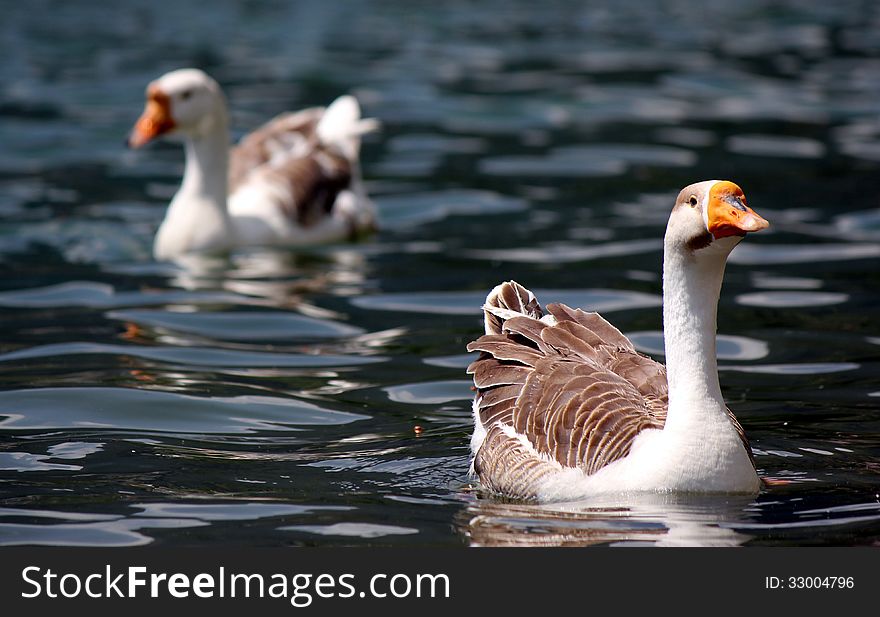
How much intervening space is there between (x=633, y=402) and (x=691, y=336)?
51 cm

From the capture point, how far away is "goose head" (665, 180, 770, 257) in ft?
19.3

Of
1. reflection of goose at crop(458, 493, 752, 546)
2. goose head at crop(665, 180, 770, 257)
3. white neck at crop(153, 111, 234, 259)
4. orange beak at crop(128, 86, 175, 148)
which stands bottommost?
reflection of goose at crop(458, 493, 752, 546)

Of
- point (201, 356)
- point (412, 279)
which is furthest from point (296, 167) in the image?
point (201, 356)

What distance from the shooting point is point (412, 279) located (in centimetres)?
1236

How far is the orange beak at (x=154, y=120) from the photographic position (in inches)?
529

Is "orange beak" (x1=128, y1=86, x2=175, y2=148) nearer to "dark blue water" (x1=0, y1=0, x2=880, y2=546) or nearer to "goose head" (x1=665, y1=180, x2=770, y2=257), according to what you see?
"dark blue water" (x1=0, y1=0, x2=880, y2=546)

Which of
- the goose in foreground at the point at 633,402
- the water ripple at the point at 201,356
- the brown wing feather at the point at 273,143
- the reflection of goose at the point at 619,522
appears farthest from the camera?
the brown wing feather at the point at 273,143

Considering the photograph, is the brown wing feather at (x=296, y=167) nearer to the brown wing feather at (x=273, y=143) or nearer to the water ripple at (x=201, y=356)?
the brown wing feather at (x=273, y=143)

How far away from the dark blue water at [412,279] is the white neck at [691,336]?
0.41 meters

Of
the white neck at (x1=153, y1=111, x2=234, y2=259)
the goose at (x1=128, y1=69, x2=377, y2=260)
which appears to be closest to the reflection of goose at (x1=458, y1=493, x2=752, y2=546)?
the white neck at (x1=153, y1=111, x2=234, y2=259)

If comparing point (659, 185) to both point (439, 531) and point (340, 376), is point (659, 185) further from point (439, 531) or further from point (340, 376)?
point (439, 531)

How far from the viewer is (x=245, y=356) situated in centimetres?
991

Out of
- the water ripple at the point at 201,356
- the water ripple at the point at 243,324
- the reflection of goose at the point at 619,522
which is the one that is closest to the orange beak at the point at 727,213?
the reflection of goose at the point at 619,522

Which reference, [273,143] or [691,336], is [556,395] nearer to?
[691,336]
